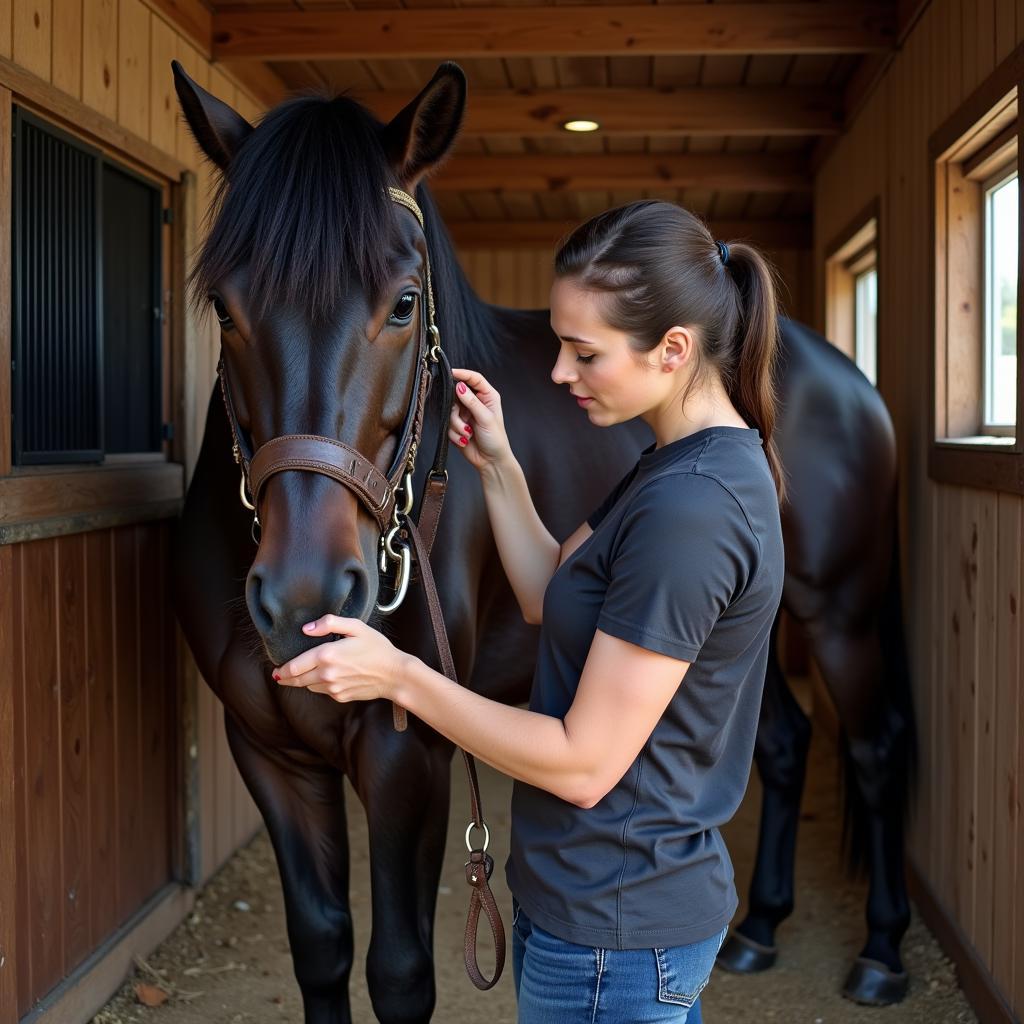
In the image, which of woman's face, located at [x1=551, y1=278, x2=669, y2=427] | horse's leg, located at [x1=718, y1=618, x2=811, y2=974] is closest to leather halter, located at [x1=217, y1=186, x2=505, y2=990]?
woman's face, located at [x1=551, y1=278, x2=669, y2=427]

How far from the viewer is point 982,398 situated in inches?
127

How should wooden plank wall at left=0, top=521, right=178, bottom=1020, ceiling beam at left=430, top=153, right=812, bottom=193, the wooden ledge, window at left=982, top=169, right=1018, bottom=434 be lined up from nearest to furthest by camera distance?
the wooden ledge → wooden plank wall at left=0, top=521, right=178, bottom=1020 → window at left=982, top=169, right=1018, bottom=434 → ceiling beam at left=430, top=153, right=812, bottom=193

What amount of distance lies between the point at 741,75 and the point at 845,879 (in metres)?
3.11

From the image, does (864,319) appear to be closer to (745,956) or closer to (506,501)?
(745,956)

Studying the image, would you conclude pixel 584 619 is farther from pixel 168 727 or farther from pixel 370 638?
pixel 168 727

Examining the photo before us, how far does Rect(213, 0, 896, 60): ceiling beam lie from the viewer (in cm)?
364

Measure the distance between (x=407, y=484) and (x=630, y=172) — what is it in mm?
4429

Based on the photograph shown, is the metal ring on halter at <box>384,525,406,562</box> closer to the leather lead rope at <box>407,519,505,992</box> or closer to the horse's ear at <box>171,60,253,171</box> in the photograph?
the leather lead rope at <box>407,519,505,992</box>

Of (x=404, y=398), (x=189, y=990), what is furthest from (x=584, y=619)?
(x=189, y=990)

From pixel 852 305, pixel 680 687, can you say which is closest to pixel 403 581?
pixel 680 687

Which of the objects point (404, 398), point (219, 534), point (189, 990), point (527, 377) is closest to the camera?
point (404, 398)

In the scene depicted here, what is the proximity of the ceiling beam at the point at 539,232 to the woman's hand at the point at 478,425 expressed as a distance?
18.7 feet

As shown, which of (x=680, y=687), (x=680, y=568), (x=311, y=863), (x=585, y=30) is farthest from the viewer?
(x=585, y=30)

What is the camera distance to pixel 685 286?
4.40 ft
